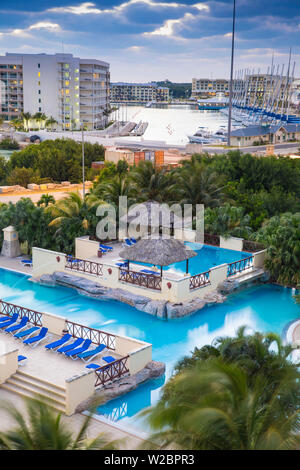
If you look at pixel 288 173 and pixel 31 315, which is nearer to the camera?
pixel 31 315

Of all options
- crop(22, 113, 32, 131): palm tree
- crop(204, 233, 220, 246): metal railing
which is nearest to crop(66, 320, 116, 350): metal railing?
crop(204, 233, 220, 246): metal railing

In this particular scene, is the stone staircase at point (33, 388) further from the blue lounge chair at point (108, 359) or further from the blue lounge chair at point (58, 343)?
the blue lounge chair at point (108, 359)

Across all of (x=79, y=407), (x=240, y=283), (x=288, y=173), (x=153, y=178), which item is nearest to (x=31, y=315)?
(x=79, y=407)

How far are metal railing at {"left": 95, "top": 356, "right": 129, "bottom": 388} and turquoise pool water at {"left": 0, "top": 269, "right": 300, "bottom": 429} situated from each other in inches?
31.8

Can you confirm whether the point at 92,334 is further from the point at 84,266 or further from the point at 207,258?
the point at 207,258

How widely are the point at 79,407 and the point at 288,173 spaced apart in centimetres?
2356

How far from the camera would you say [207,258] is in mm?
24172

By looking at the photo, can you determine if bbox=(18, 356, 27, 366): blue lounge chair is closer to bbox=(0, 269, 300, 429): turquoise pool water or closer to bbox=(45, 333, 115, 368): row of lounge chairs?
bbox=(45, 333, 115, 368): row of lounge chairs

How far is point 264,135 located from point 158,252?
149 feet

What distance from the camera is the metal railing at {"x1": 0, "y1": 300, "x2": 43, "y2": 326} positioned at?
1648 cm

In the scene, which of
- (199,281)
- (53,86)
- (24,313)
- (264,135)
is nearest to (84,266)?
(199,281)
